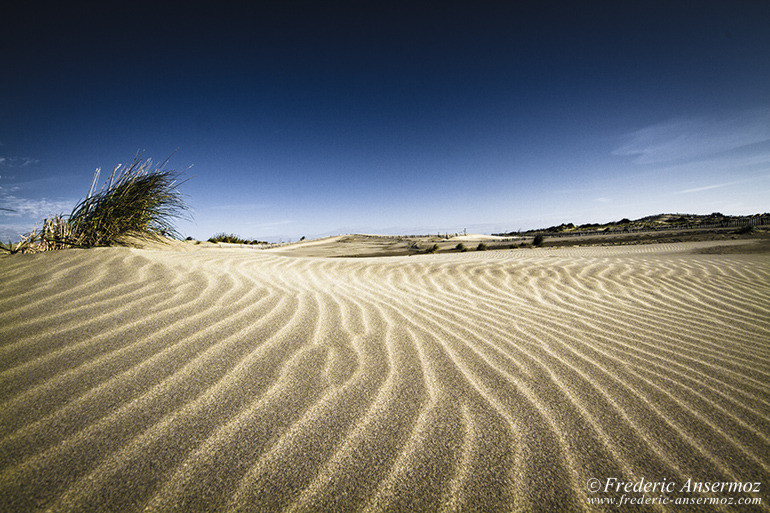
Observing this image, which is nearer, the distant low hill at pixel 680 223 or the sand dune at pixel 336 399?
the sand dune at pixel 336 399

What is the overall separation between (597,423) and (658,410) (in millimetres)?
381

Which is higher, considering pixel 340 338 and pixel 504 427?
pixel 340 338

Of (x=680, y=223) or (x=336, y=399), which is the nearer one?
(x=336, y=399)

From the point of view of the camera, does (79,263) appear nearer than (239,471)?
No

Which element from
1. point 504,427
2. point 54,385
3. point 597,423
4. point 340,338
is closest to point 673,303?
point 597,423

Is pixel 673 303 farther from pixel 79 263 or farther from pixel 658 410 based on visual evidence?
pixel 79 263

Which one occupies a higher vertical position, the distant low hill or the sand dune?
the distant low hill

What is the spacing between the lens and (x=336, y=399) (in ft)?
4.27

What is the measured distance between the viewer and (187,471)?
91 centimetres

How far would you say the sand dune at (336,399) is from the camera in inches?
35.6

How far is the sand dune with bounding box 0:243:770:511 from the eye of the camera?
90cm

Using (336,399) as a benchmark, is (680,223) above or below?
above

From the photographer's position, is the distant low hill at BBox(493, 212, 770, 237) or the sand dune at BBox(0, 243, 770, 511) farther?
the distant low hill at BBox(493, 212, 770, 237)

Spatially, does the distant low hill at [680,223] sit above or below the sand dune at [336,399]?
above
